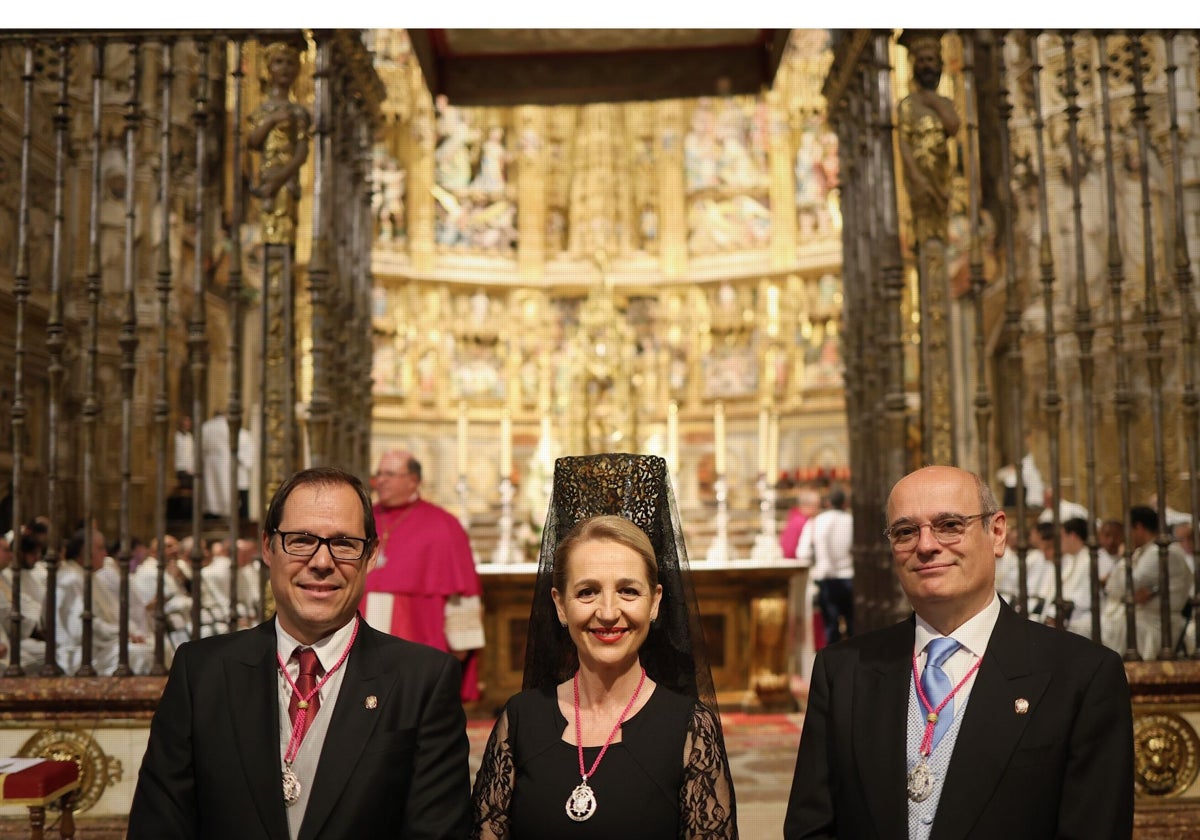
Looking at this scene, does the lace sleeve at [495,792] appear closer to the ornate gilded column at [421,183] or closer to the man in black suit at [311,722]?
the man in black suit at [311,722]

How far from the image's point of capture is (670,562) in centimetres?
283

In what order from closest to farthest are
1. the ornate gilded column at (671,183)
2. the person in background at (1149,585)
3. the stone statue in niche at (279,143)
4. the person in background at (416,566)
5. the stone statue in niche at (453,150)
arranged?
the stone statue in niche at (279,143) < the person in background at (416,566) < the person in background at (1149,585) < the ornate gilded column at (671,183) < the stone statue in niche at (453,150)

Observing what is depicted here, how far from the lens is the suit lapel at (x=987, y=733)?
7.40ft

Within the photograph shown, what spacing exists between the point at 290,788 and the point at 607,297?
8.61m

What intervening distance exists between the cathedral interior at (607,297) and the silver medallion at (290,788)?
84.5 inches

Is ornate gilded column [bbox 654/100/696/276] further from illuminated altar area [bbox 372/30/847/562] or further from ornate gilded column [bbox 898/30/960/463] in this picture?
ornate gilded column [bbox 898/30/960/463]

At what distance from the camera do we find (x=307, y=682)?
2445 mm

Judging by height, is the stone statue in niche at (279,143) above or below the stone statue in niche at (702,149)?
below

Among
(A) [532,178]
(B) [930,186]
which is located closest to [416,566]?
(B) [930,186]

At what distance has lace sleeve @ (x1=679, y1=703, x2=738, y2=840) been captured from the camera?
7.71 ft

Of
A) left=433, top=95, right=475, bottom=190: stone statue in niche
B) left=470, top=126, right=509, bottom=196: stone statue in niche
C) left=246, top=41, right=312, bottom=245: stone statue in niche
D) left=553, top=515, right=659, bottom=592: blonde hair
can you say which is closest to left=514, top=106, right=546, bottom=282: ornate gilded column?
left=470, top=126, right=509, bottom=196: stone statue in niche

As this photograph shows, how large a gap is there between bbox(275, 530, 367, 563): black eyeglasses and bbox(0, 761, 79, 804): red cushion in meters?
1.94

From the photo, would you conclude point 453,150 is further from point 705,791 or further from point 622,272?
point 705,791

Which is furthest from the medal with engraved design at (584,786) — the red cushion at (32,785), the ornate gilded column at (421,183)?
the ornate gilded column at (421,183)
